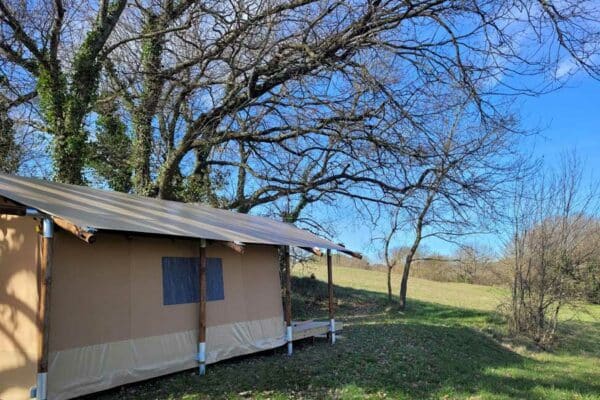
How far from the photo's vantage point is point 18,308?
6172 millimetres

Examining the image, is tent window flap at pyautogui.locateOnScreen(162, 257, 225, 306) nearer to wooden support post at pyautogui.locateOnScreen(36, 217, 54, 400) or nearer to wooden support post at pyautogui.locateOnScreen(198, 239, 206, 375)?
wooden support post at pyautogui.locateOnScreen(198, 239, 206, 375)

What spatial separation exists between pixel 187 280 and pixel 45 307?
2723 millimetres

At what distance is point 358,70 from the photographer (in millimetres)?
9414

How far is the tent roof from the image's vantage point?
6094 millimetres

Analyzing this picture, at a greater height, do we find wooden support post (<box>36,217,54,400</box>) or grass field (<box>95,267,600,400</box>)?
wooden support post (<box>36,217,54,400</box>)

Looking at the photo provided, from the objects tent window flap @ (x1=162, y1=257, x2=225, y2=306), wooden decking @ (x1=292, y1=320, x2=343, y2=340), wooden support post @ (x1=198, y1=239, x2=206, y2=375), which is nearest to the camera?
tent window flap @ (x1=162, y1=257, x2=225, y2=306)

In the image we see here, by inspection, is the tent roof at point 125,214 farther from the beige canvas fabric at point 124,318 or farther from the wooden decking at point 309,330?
the wooden decking at point 309,330

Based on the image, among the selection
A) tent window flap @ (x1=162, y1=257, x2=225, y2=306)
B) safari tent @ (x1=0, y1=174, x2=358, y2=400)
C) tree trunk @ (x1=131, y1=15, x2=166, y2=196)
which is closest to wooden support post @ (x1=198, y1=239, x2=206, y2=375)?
safari tent @ (x1=0, y1=174, x2=358, y2=400)

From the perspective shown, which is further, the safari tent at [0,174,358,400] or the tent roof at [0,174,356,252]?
the tent roof at [0,174,356,252]

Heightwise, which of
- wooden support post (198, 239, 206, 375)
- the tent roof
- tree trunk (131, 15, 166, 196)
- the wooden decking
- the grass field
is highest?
tree trunk (131, 15, 166, 196)

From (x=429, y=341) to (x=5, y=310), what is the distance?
9287 millimetres

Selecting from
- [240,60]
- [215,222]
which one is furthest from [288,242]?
[240,60]

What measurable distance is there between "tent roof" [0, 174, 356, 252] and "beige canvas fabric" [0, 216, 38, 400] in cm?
50

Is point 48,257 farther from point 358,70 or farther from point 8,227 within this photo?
point 358,70
